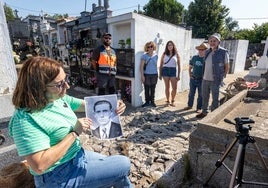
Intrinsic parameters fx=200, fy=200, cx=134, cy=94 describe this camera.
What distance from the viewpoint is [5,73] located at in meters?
3.14

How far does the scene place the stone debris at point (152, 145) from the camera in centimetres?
287

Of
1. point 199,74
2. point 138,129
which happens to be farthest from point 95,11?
point 138,129

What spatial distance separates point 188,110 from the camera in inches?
233

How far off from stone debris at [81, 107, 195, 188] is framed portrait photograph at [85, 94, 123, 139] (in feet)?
3.90

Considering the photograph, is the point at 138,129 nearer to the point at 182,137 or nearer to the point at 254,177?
the point at 182,137

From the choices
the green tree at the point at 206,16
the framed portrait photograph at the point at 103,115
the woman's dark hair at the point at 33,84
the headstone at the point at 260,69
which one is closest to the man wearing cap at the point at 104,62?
the framed portrait photograph at the point at 103,115

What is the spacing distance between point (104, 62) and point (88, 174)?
402 cm

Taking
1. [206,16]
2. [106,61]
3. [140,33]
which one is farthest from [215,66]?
[206,16]

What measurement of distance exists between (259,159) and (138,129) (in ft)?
9.08

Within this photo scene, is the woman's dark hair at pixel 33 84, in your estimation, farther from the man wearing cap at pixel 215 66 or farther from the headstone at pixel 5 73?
the man wearing cap at pixel 215 66

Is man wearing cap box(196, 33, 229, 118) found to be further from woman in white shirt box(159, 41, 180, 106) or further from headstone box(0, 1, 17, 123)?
headstone box(0, 1, 17, 123)

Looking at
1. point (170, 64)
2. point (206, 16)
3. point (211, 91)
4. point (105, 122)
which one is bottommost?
point (211, 91)

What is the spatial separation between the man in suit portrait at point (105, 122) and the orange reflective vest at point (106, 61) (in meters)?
3.48

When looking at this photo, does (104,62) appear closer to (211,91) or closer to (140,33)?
(140,33)
